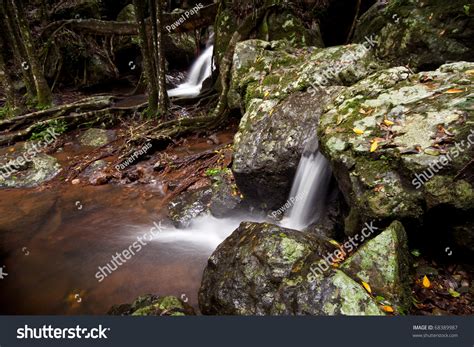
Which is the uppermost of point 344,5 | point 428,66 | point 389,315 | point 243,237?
point 344,5

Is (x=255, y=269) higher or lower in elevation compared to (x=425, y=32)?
lower

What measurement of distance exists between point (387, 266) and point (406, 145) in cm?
125

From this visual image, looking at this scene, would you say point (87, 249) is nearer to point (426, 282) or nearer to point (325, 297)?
point (325, 297)

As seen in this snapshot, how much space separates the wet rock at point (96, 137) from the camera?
850cm

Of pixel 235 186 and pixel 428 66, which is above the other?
pixel 428 66

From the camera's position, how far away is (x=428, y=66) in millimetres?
5355

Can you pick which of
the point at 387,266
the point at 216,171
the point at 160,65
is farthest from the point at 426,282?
the point at 160,65

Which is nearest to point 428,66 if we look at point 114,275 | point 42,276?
point 114,275

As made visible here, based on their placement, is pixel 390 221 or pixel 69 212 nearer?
pixel 390 221

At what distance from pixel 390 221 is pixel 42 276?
4.51 m

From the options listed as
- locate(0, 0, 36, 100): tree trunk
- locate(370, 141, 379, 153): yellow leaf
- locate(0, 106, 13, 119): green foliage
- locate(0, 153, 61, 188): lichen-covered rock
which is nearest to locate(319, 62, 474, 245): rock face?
locate(370, 141, 379, 153): yellow leaf

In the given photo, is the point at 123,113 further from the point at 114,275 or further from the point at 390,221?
the point at 390,221

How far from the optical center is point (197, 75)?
44.7 feet

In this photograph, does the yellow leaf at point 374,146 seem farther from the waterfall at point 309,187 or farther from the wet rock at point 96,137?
the wet rock at point 96,137
